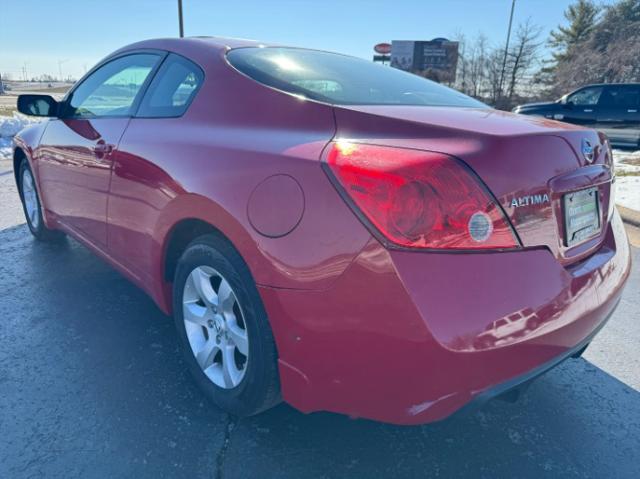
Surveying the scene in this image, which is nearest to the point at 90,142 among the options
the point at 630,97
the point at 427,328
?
the point at 427,328

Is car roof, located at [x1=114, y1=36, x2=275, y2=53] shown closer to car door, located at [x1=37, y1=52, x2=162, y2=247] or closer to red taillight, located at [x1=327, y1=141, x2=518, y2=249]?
car door, located at [x1=37, y1=52, x2=162, y2=247]

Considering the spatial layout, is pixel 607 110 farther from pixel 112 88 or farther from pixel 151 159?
pixel 151 159

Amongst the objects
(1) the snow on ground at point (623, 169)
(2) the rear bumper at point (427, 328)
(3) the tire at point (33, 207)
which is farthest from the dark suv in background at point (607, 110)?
(2) the rear bumper at point (427, 328)

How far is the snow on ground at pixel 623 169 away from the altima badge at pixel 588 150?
489 centimetres

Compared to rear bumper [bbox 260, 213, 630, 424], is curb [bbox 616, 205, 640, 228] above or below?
below

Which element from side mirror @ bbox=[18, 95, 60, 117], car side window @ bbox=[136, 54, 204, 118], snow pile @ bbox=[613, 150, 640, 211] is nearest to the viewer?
car side window @ bbox=[136, 54, 204, 118]

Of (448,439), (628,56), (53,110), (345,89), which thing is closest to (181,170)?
(345,89)

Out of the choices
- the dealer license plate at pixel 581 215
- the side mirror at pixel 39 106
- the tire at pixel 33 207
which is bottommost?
the tire at pixel 33 207

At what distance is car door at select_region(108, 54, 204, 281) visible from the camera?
6.95 ft

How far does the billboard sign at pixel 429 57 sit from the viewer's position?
1585 inches

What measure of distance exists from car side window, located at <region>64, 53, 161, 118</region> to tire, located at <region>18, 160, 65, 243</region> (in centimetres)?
102

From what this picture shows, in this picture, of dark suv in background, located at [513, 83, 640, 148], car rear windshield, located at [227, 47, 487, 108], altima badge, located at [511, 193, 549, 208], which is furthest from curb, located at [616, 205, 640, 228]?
dark suv in background, located at [513, 83, 640, 148]

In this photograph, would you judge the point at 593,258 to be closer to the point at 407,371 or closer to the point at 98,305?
the point at 407,371

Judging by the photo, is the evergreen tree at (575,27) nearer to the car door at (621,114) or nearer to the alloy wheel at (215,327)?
the car door at (621,114)
